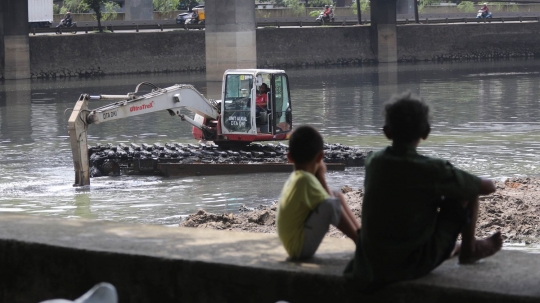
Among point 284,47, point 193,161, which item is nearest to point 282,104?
point 193,161

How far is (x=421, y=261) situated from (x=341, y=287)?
445mm

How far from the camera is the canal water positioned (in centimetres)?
1759

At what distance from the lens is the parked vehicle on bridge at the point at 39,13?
69625mm

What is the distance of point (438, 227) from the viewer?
494 cm

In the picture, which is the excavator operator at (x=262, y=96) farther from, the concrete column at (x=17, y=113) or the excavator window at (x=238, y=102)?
the concrete column at (x=17, y=113)

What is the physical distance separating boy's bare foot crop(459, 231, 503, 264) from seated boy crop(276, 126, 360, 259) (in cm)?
62

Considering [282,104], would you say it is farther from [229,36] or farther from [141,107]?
[229,36]

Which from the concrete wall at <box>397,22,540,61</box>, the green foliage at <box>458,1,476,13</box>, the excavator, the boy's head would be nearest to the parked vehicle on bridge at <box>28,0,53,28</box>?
the concrete wall at <box>397,22,540,61</box>

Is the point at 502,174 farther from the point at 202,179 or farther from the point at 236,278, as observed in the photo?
the point at 236,278

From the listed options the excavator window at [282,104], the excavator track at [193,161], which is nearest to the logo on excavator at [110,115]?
the excavator track at [193,161]

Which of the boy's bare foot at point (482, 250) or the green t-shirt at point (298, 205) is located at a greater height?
the green t-shirt at point (298, 205)

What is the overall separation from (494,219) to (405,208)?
826 centimetres

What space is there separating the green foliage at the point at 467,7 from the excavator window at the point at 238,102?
77219 mm

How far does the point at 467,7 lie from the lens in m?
94.6
